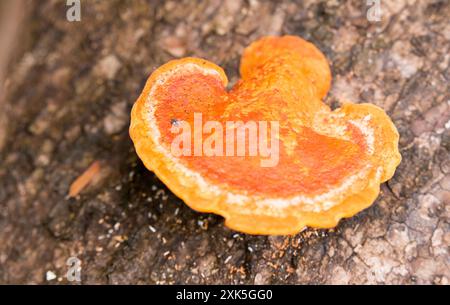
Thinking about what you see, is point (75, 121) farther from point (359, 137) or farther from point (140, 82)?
point (359, 137)

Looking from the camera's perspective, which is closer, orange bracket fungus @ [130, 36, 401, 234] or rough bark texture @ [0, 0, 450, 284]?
orange bracket fungus @ [130, 36, 401, 234]

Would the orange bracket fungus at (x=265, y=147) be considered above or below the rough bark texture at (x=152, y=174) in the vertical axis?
above

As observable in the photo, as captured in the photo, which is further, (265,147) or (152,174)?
(152,174)

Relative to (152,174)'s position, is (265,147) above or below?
above
